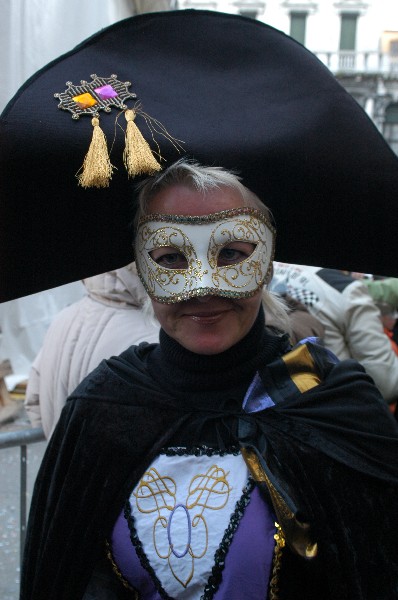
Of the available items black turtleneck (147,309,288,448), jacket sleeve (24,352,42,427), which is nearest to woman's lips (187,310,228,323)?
black turtleneck (147,309,288,448)

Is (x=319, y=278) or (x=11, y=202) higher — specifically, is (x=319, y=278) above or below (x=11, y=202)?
below

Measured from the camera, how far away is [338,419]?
170cm

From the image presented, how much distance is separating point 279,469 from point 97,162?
87cm

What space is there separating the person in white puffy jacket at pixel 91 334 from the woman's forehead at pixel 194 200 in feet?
2.61

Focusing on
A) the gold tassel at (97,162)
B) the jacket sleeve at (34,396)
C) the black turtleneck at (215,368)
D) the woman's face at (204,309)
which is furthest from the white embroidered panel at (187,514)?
the jacket sleeve at (34,396)

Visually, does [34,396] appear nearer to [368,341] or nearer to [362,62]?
[368,341]

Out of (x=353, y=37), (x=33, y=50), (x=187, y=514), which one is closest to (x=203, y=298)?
(x=187, y=514)

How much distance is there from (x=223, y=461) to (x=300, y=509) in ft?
0.72

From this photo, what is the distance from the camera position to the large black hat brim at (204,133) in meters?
1.61

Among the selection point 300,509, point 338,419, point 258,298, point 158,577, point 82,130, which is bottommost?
point 158,577

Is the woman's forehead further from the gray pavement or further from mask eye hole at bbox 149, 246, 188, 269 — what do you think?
the gray pavement

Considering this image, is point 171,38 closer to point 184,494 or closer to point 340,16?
point 184,494

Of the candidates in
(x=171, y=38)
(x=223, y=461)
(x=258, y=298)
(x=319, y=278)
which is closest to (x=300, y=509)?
(x=223, y=461)

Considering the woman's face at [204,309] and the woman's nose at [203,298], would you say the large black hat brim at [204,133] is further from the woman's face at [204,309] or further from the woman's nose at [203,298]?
the woman's nose at [203,298]
